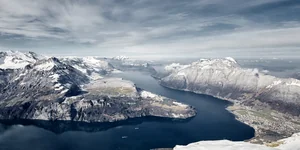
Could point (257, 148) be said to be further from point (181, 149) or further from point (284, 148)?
point (181, 149)

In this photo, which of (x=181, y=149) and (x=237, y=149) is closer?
(x=237, y=149)

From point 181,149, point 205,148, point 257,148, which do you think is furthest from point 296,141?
point 181,149

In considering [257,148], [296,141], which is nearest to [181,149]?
[257,148]

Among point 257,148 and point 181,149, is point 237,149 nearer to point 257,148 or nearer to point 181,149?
point 257,148

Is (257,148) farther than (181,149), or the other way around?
(181,149)

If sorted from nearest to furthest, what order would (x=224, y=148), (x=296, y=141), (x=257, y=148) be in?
(x=257, y=148) < (x=224, y=148) < (x=296, y=141)

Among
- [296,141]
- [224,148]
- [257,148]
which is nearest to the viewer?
[257,148]

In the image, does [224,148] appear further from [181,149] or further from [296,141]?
[296,141]

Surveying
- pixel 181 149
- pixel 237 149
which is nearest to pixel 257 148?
pixel 237 149
